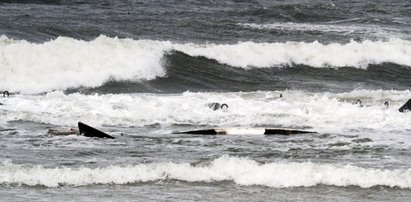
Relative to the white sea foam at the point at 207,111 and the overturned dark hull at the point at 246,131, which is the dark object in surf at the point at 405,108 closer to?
the white sea foam at the point at 207,111

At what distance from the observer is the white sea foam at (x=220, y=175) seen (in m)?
9.91

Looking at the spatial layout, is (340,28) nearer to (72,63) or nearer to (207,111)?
(72,63)

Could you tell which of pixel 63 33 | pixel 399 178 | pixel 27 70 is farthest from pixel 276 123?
pixel 63 33

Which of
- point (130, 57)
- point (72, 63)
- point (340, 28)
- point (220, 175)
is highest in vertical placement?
point (340, 28)

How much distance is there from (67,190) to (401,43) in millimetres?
22340

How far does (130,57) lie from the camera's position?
75.6 ft

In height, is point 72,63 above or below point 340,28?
below

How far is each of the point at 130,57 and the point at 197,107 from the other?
738 centimetres

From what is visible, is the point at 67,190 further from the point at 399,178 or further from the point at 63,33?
the point at 63,33

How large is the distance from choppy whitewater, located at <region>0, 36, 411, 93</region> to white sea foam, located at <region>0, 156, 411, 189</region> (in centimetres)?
869

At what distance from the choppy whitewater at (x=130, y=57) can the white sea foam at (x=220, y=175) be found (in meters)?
8.69

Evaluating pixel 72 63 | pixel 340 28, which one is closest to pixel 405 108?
pixel 72 63

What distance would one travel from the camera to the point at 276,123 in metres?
14.6

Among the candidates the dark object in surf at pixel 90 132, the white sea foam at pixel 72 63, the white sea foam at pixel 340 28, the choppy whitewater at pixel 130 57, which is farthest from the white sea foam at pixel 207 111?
the white sea foam at pixel 340 28
